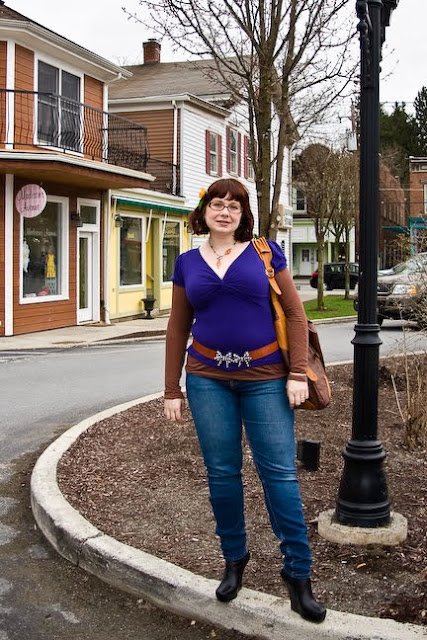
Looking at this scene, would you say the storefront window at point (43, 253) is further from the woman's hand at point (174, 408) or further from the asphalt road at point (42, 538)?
the woman's hand at point (174, 408)

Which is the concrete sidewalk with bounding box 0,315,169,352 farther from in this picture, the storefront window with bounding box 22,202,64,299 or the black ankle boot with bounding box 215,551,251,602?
the black ankle boot with bounding box 215,551,251,602

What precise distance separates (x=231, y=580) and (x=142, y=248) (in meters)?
19.8

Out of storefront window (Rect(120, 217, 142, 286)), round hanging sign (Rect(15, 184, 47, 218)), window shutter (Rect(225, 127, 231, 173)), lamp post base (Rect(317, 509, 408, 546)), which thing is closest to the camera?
lamp post base (Rect(317, 509, 408, 546))

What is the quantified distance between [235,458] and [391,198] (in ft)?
162

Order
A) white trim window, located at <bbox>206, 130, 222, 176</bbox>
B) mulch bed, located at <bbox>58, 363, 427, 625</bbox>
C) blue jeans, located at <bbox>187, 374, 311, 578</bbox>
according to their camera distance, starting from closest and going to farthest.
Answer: blue jeans, located at <bbox>187, 374, 311, 578</bbox>
mulch bed, located at <bbox>58, 363, 427, 625</bbox>
white trim window, located at <bbox>206, 130, 222, 176</bbox>

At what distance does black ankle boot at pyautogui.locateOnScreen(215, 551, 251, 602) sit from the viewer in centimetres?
337

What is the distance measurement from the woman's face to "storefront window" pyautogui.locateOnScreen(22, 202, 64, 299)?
47.5 ft

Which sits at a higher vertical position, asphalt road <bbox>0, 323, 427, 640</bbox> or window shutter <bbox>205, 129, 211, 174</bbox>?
window shutter <bbox>205, 129, 211, 174</bbox>

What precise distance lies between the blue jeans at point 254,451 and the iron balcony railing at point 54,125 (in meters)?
13.8

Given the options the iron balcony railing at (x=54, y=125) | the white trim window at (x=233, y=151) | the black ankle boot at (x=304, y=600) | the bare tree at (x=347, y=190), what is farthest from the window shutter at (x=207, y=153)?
the black ankle boot at (x=304, y=600)

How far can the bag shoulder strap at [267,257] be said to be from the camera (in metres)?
3.28

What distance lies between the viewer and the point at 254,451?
3365 millimetres

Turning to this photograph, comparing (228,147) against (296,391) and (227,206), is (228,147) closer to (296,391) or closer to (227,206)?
(227,206)

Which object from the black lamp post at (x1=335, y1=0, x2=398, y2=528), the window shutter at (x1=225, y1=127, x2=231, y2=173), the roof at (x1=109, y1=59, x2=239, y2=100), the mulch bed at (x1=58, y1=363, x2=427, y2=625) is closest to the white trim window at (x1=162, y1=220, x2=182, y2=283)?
the roof at (x1=109, y1=59, x2=239, y2=100)
